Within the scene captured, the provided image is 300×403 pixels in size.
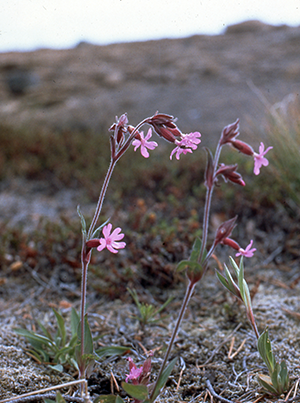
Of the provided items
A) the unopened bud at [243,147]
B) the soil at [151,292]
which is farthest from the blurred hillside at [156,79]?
the unopened bud at [243,147]

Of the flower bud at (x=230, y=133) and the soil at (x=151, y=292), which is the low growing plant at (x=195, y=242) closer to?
the flower bud at (x=230, y=133)

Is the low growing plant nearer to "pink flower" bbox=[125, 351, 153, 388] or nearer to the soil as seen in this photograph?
"pink flower" bbox=[125, 351, 153, 388]

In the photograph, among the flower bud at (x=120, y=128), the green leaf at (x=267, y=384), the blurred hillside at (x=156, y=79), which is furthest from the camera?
the blurred hillside at (x=156, y=79)

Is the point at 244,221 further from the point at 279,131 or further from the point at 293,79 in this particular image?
the point at 293,79

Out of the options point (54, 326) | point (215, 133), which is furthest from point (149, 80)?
point (54, 326)

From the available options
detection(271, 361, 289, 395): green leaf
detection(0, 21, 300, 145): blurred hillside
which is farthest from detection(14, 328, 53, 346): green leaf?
detection(0, 21, 300, 145): blurred hillside

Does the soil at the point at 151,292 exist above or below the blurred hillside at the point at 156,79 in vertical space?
below

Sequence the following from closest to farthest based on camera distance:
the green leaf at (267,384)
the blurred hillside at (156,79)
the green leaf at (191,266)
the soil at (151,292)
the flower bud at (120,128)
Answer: the green leaf at (191,266)
the flower bud at (120,128)
the green leaf at (267,384)
the soil at (151,292)
the blurred hillside at (156,79)
